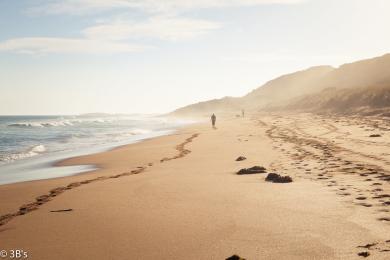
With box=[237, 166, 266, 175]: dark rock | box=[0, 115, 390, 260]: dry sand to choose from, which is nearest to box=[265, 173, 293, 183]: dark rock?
box=[0, 115, 390, 260]: dry sand

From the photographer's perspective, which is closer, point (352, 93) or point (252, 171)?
point (252, 171)

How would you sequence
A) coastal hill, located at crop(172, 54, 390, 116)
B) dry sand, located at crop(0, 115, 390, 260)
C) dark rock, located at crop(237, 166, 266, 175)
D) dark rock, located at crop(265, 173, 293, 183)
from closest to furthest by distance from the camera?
1. dry sand, located at crop(0, 115, 390, 260)
2. dark rock, located at crop(265, 173, 293, 183)
3. dark rock, located at crop(237, 166, 266, 175)
4. coastal hill, located at crop(172, 54, 390, 116)

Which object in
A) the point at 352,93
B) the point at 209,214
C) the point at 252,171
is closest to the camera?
the point at 209,214

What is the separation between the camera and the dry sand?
508 centimetres

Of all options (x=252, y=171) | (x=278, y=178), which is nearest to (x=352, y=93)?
(x=252, y=171)

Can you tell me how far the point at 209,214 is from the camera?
6715 mm

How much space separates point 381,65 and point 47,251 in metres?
143

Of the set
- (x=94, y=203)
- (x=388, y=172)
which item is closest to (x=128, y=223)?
(x=94, y=203)

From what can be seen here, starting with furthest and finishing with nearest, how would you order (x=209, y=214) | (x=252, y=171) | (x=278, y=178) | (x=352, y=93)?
(x=352, y=93) → (x=252, y=171) → (x=278, y=178) → (x=209, y=214)

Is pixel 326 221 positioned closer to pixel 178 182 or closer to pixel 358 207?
pixel 358 207

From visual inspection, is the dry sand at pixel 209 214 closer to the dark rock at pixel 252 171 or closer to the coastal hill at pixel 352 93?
the dark rock at pixel 252 171

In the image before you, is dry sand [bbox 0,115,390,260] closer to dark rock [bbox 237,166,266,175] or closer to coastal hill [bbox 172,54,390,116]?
dark rock [bbox 237,166,266,175]

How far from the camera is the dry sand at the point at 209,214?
508 cm

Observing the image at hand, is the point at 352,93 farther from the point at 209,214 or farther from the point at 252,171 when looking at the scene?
the point at 209,214
